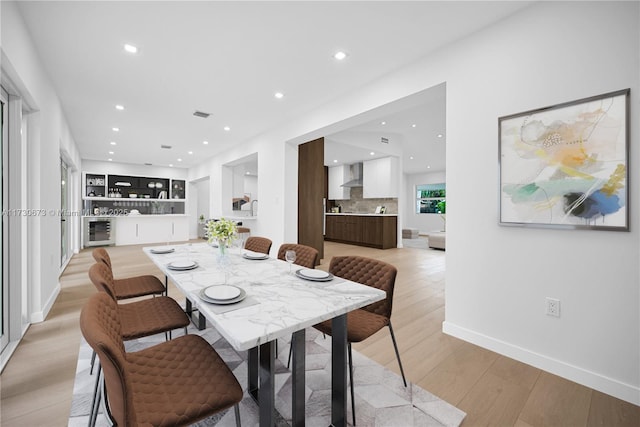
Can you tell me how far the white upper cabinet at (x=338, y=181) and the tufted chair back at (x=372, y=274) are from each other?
7155mm

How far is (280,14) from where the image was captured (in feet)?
6.88

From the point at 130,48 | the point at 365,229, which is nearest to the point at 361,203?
the point at 365,229

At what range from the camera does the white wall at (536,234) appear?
1635 millimetres

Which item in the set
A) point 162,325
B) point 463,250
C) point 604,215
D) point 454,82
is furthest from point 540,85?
point 162,325

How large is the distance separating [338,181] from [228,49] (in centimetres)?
687

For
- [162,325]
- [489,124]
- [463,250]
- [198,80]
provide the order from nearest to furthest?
[162,325] → [489,124] → [463,250] → [198,80]

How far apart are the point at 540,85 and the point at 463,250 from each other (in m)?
1.34

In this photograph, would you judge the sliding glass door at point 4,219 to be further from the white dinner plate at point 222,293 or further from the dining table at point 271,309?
the white dinner plate at point 222,293

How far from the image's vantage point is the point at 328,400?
5.25 ft

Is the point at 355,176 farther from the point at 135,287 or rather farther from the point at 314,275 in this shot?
the point at 314,275

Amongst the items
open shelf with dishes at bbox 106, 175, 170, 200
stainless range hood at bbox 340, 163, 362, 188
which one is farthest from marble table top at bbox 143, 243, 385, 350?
open shelf with dishes at bbox 106, 175, 170, 200

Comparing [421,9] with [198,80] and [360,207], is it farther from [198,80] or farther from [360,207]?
[360,207]

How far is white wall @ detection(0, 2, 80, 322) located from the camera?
198 cm

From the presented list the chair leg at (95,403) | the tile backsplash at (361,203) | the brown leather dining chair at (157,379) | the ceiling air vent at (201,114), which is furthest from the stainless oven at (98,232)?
the brown leather dining chair at (157,379)
